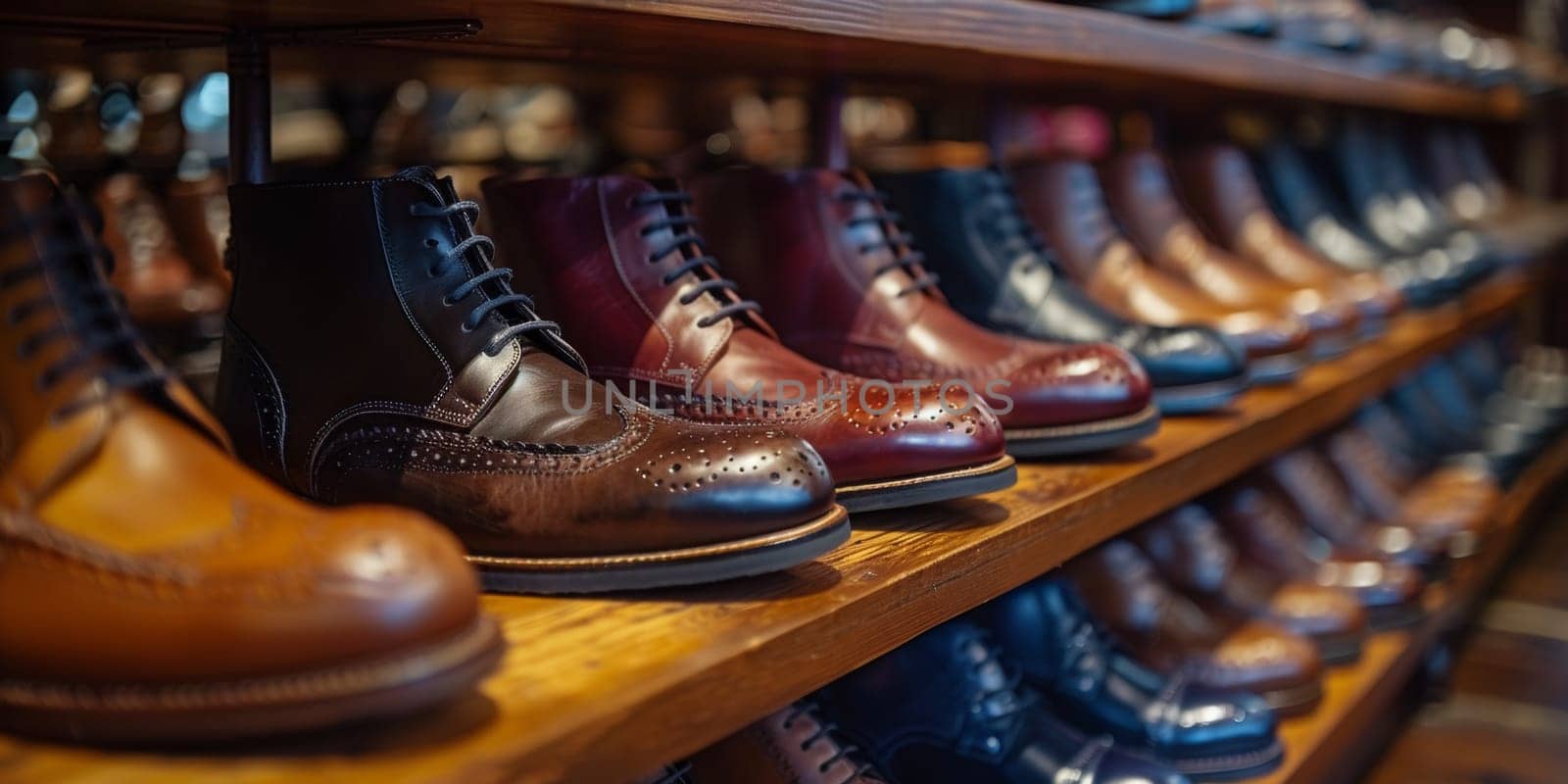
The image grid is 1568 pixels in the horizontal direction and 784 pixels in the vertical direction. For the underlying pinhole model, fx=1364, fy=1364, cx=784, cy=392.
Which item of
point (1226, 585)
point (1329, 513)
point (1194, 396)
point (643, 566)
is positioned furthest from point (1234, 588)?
point (643, 566)

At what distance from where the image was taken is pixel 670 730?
2.00 ft

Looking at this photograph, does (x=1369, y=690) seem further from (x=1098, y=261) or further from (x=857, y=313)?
(x=857, y=313)

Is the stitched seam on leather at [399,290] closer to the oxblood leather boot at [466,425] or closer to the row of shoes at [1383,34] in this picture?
the oxblood leather boot at [466,425]

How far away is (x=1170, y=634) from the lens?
53.5 inches

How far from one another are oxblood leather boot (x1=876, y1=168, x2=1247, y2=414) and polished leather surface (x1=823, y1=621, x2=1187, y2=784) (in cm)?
36

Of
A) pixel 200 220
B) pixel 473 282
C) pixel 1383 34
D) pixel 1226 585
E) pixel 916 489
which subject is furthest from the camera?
pixel 1383 34

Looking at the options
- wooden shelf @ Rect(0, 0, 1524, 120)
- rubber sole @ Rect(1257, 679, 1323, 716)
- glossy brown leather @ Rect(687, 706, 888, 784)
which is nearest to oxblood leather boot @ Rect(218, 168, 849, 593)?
wooden shelf @ Rect(0, 0, 1524, 120)

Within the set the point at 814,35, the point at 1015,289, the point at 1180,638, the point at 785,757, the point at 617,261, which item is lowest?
the point at 1180,638

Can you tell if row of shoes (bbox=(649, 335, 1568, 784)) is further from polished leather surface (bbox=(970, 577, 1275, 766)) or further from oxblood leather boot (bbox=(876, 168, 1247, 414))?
oxblood leather boot (bbox=(876, 168, 1247, 414))

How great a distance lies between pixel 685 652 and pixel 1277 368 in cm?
112

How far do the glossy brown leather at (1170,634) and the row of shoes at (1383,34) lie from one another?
1.95ft

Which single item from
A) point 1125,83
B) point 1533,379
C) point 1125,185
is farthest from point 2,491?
point 1533,379

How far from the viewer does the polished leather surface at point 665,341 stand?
0.90m

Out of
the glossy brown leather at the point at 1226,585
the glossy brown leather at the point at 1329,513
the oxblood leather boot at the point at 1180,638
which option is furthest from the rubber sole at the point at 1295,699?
the glossy brown leather at the point at 1329,513
